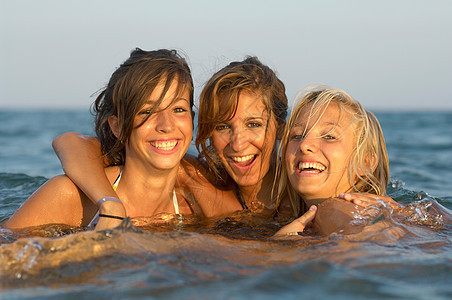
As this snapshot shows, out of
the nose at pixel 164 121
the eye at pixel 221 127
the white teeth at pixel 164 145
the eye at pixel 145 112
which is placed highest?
the eye at pixel 145 112

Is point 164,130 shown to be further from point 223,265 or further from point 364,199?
point 364,199

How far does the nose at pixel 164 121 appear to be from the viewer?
12.8 feet

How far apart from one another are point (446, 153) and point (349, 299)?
35.9 feet

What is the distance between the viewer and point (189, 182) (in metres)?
4.78

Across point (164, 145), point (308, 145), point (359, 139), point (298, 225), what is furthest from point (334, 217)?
point (164, 145)

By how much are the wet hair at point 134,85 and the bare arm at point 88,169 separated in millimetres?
168

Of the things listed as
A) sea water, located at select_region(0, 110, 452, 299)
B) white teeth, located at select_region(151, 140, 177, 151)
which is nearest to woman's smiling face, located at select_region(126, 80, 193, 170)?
white teeth, located at select_region(151, 140, 177, 151)

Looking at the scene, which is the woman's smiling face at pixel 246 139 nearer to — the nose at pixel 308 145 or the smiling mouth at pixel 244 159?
the smiling mouth at pixel 244 159

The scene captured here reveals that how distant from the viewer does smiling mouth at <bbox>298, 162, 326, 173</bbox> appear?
3.97 meters

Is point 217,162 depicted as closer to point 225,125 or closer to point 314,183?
point 225,125

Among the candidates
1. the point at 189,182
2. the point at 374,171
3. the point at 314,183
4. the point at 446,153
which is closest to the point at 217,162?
the point at 189,182

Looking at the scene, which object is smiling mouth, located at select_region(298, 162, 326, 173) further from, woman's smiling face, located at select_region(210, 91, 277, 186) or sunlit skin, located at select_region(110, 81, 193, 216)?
sunlit skin, located at select_region(110, 81, 193, 216)

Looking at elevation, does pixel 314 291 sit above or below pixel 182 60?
below

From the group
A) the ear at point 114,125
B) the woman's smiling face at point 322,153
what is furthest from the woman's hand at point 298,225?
the ear at point 114,125
